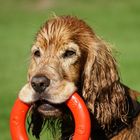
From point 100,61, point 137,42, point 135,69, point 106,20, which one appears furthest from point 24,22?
point 100,61

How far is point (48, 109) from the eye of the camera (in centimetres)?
885

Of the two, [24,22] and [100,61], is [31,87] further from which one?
[24,22]

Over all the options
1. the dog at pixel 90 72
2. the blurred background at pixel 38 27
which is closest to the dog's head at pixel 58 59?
the dog at pixel 90 72

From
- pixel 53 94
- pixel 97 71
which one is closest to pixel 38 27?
pixel 97 71

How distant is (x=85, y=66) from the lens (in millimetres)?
9391

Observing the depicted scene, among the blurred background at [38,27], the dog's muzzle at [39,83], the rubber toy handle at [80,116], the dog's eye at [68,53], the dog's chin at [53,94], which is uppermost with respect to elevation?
the dog's eye at [68,53]

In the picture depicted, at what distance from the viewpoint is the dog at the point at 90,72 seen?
919 centimetres

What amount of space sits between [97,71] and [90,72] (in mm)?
93

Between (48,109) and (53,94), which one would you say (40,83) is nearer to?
(53,94)

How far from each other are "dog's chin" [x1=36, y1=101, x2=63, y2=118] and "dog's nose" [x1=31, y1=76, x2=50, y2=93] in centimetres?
23

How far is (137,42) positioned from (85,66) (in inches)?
634

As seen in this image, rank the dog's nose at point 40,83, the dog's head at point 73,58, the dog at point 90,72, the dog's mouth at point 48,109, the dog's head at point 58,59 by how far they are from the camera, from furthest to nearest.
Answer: the dog at point 90,72, the dog's head at point 73,58, the dog's mouth at point 48,109, the dog's head at point 58,59, the dog's nose at point 40,83

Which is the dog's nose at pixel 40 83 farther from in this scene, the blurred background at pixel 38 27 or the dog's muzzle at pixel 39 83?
the blurred background at pixel 38 27

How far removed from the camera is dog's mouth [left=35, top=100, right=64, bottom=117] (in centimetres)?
884
